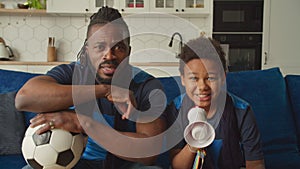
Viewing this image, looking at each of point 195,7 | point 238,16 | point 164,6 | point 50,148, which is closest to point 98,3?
point 164,6

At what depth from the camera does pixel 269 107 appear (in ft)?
5.38

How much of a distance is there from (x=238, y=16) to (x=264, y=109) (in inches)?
84.3

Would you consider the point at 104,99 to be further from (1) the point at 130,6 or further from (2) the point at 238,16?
(2) the point at 238,16

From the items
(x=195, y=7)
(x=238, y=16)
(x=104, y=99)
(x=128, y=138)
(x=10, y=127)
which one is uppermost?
(x=195, y=7)

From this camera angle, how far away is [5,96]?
1647mm

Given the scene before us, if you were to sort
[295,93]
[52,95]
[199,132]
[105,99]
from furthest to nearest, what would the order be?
[295,93]
[105,99]
[52,95]
[199,132]

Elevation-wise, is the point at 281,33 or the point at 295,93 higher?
the point at 281,33

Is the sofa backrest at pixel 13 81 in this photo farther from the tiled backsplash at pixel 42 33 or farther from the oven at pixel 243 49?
the oven at pixel 243 49

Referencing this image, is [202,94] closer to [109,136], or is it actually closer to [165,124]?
[165,124]

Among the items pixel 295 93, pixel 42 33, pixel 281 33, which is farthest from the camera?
pixel 42 33

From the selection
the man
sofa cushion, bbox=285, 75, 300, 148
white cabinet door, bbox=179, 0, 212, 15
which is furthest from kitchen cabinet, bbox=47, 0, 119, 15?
the man

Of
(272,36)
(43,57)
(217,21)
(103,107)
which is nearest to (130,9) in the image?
(217,21)

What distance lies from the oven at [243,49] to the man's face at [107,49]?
2.54 m

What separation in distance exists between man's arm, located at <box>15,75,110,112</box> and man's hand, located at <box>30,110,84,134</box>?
0.03 metres
